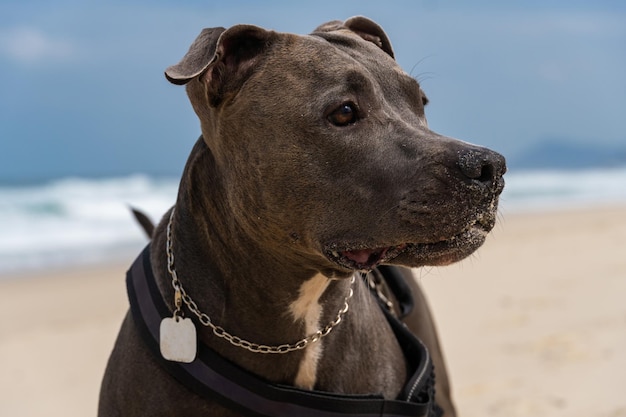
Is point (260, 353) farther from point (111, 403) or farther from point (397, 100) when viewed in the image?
point (397, 100)

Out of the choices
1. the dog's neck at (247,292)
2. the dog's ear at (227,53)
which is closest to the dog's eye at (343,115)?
the dog's ear at (227,53)

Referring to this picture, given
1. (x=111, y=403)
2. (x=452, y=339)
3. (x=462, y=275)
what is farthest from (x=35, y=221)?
(x=111, y=403)

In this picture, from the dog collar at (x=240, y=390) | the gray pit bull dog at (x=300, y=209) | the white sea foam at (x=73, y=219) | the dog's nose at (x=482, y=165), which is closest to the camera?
the dog's nose at (x=482, y=165)

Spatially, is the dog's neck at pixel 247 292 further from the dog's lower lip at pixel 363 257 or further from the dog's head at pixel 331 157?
the dog's lower lip at pixel 363 257

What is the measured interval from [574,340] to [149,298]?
413 cm

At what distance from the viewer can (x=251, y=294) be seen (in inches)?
96.0

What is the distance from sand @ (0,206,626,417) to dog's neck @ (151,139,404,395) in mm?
1395

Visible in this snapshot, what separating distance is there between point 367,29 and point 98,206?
484 inches

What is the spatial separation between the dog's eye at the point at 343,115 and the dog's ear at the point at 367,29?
0.69m

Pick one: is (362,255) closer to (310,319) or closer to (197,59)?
(310,319)

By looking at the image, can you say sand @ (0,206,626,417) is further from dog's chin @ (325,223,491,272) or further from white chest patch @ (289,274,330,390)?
dog's chin @ (325,223,491,272)

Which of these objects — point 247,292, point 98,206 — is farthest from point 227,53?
point 98,206

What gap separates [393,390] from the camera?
8.66ft

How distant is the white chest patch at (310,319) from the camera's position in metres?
2.47
